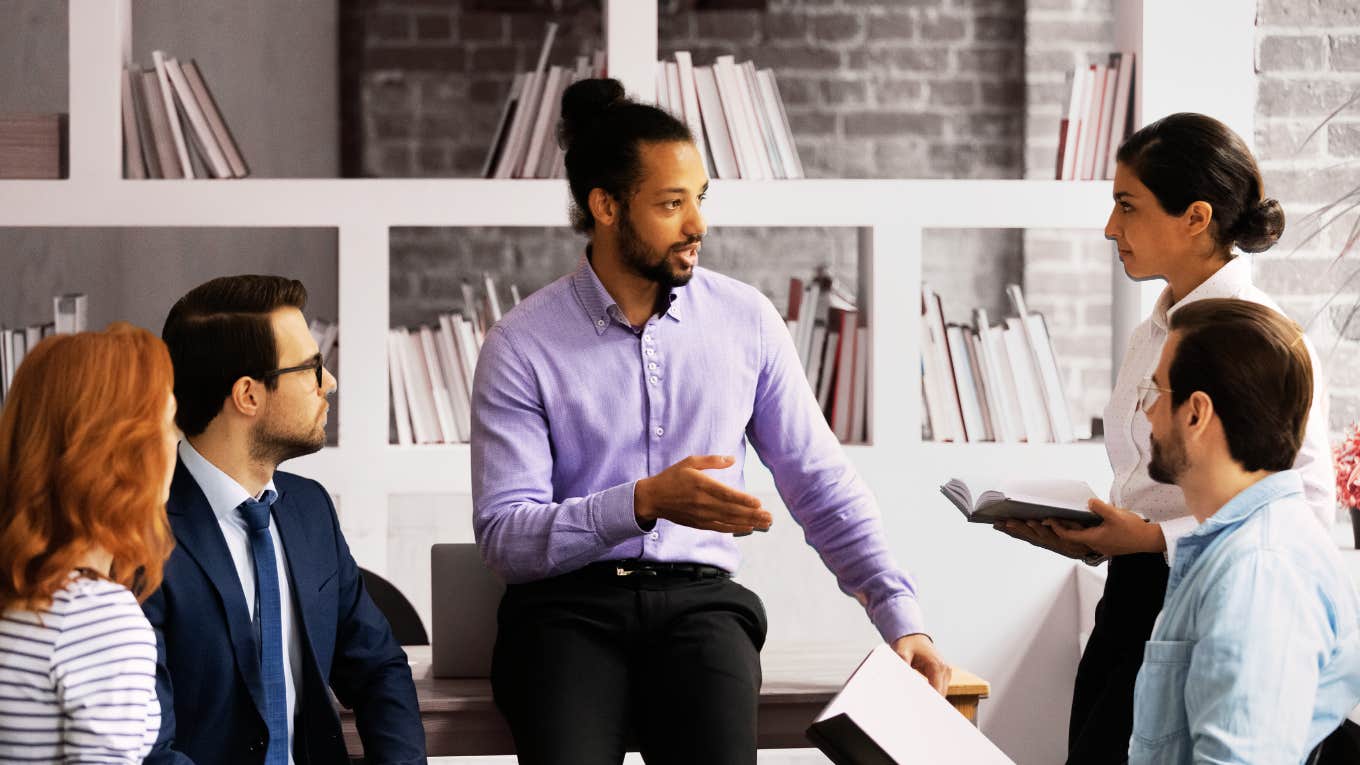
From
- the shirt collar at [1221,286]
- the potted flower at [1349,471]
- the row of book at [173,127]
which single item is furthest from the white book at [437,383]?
the potted flower at [1349,471]

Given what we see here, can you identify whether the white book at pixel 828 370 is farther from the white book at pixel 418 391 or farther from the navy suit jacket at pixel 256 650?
the navy suit jacket at pixel 256 650

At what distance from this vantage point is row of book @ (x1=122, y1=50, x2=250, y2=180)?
2.89 m

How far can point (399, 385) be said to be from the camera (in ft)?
9.84

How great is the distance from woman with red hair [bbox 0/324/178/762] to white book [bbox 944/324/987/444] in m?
1.91

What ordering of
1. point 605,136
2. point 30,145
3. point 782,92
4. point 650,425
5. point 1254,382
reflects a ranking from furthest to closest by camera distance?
point 782,92 → point 30,145 → point 605,136 → point 650,425 → point 1254,382

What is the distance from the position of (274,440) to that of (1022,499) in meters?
Result: 0.95

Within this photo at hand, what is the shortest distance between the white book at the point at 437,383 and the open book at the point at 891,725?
153 centimetres

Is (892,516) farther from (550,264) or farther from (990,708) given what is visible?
(550,264)

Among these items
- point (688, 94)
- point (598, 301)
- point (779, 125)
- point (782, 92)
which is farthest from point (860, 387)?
point (782, 92)

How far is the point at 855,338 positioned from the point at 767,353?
3.14 feet

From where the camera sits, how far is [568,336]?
80.7 inches

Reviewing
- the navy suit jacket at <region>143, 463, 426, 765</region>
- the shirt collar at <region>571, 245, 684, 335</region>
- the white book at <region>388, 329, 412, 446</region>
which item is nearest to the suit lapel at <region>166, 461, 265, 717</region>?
the navy suit jacket at <region>143, 463, 426, 765</region>

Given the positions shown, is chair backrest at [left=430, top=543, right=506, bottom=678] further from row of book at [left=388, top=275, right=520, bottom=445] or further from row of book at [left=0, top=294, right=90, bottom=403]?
row of book at [left=0, top=294, right=90, bottom=403]

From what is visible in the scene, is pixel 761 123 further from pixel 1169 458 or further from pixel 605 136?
pixel 1169 458
